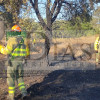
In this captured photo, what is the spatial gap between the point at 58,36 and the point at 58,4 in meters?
7.11

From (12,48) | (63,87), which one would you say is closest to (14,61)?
(12,48)

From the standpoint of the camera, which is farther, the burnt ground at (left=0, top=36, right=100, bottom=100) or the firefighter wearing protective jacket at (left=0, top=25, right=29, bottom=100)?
the burnt ground at (left=0, top=36, right=100, bottom=100)

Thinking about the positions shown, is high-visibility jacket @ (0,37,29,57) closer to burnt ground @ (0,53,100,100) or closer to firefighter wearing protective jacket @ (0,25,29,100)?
firefighter wearing protective jacket @ (0,25,29,100)

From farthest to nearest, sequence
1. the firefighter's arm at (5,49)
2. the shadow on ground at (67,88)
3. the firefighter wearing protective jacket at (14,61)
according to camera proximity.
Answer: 1. the shadow on ground at (67,88)
2. the firefighter wearing protective jacket at (14,61)
3. the firefighter's arm at (5,49)

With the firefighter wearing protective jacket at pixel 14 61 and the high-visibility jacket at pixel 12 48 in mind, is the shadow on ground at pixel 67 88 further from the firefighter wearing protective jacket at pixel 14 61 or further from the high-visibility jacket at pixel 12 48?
the high-visibility jacket at pixel 12 48

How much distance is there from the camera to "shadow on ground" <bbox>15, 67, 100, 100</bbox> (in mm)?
5371

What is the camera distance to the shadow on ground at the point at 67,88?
17.6ft

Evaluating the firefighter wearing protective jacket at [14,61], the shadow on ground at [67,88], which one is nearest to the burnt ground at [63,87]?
the shadow on ground at [67,88]

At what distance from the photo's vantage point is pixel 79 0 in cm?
1133

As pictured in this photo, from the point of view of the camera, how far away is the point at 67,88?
6176 mm

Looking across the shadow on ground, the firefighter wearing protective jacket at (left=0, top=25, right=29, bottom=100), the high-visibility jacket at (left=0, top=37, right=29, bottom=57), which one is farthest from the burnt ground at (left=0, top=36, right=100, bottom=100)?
the high-visibility jacket at (left=0, top=37, right=29, bottom=57)

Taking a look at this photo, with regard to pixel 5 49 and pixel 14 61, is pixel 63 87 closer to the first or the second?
pixel 14 61

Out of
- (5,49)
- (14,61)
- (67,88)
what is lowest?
(67,88)

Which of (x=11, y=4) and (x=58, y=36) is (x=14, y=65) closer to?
(x=11, y=4)
